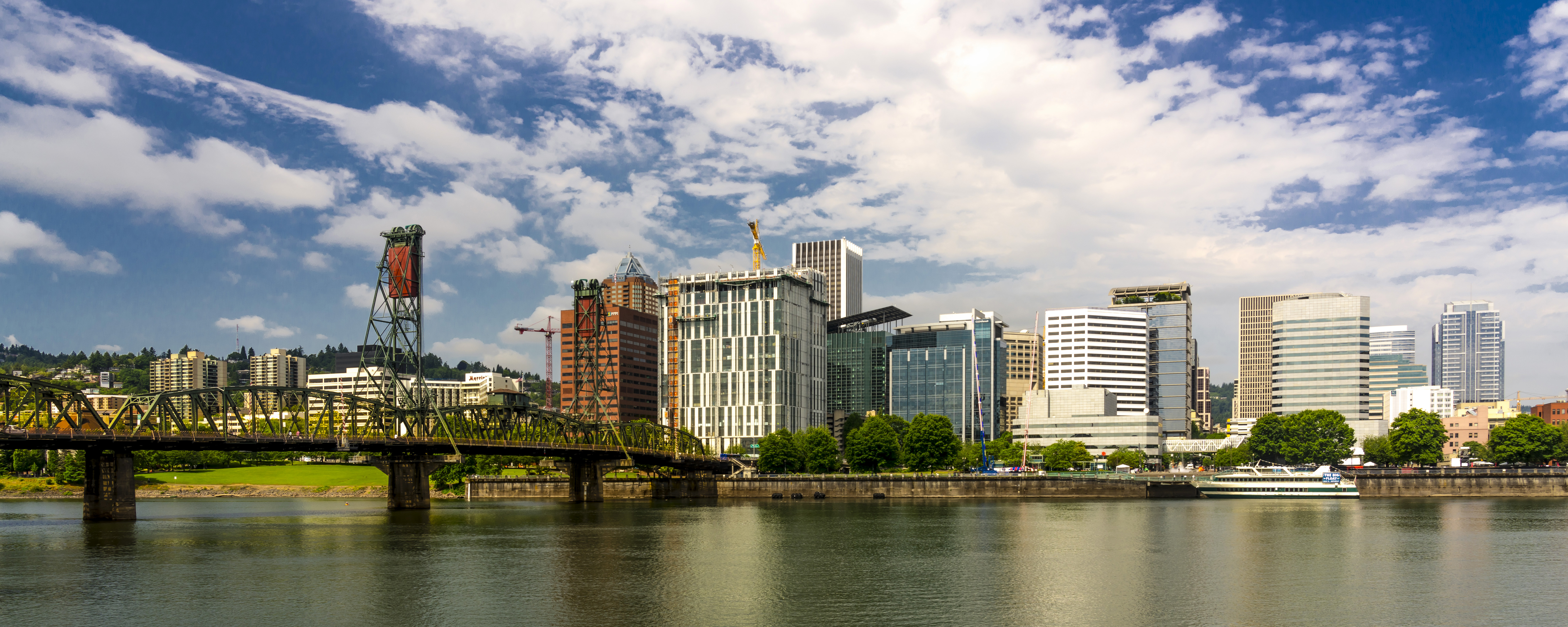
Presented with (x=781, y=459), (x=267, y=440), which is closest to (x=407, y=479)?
(x=267, y=440)

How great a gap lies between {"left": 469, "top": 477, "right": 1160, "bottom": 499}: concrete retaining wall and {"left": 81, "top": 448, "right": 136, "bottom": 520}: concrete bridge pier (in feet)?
247

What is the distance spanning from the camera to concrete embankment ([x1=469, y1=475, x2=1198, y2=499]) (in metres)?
167

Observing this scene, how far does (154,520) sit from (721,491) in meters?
87.9

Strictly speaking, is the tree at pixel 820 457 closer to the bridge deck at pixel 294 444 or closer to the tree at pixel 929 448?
the tree at pixel 929 448

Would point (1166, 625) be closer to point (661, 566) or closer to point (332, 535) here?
point (661, 566)

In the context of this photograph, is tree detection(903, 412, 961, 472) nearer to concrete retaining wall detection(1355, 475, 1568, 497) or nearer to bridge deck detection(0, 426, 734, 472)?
bridge deck detection(0, 426, 734, 472)

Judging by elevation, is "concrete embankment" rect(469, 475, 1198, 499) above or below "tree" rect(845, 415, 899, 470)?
below

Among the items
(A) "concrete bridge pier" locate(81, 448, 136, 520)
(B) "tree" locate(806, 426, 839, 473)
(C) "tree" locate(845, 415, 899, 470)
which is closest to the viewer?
(A) "concrete bridge pier" locate(81, 448, 136, 520)

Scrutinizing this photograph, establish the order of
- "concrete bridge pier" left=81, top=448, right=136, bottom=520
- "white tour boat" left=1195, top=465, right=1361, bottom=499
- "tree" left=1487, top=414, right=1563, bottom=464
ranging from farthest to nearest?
1. "tree" left=1487, top=414, right=1563, bottom=464
2. "white tour boat" left=1195, top=465, right=1361, bottom=499
3. "concrete bridge pier" left=81, top=448, right=136, bottom=520

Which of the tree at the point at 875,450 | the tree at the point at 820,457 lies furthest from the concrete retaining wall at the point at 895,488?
the tree at the point at 875,450

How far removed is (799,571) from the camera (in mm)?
70500

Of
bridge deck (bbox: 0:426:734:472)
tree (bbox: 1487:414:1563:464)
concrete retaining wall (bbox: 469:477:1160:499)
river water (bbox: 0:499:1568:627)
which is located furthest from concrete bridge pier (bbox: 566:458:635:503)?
tree (bbox: 1487:414:1563:464)

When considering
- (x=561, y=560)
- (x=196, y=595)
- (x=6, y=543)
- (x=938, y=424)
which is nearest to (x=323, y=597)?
(x=196, y=595)

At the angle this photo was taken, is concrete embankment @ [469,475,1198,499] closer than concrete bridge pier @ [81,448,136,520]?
No
